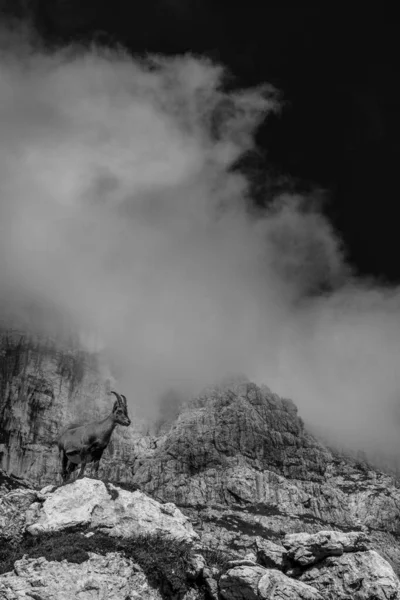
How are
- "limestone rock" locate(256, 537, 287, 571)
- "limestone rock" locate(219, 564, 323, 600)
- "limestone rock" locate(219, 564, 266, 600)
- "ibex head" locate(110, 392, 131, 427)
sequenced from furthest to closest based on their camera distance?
"ibex head" locate(110, 392, 131, 427), "limestone rock" locate(256, 537, 287, 571), "limestone rock" locate(219, 564, 266, 600), "limestone rock" locate(219, 564, 323, 600)

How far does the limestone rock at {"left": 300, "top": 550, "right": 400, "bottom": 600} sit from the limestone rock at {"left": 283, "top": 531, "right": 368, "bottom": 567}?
0.34 meters

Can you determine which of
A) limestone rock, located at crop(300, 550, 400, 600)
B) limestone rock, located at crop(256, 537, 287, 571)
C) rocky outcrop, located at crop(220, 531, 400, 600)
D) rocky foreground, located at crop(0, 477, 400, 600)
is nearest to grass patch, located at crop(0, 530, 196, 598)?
rocky foreground, located at crop(0, 477, 400, 600)

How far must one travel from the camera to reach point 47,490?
111ft

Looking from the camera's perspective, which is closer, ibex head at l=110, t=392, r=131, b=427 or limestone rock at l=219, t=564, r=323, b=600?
limestone rock at l=219, t=564, r=323, b=600

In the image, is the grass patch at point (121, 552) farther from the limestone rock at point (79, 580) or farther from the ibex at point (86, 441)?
the ibex at point (86, 441)

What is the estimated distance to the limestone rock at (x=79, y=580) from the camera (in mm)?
23344

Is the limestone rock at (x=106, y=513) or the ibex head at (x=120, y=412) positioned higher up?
the ibex head at (x=120, y=412)

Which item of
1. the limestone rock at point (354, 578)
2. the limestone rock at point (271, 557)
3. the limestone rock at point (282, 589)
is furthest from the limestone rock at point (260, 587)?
the limestone rock at point (271, 557)

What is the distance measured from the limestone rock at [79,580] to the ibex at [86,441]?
34.4 feet

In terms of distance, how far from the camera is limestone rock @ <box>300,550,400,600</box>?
28.6 m

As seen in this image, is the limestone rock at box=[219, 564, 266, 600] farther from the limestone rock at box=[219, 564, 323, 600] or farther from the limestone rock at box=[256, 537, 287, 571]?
the limestone rock at box=[256, 537, 287, 571]

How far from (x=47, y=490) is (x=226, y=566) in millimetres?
12375

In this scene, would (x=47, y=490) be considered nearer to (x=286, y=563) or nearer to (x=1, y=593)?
(x=1, y=593)

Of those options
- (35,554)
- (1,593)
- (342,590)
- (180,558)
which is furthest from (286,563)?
(1,593)
